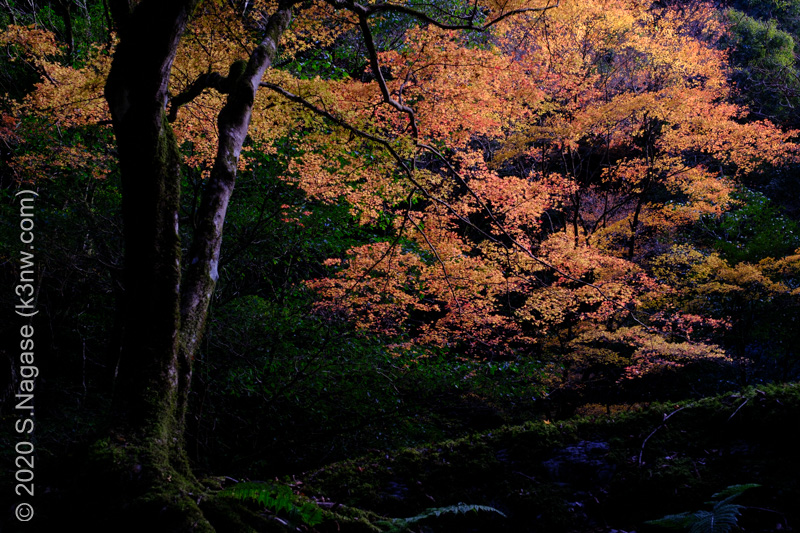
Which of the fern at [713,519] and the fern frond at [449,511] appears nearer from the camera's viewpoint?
the fern at [713,519]

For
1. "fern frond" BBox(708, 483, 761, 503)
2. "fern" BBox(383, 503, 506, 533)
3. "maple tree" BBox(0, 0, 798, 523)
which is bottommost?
"fern frond" BBox(708, 483, 761, 503)

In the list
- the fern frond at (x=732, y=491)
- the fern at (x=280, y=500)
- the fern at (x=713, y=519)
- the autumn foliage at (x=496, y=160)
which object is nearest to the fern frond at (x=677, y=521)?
the fern at (x=713, y=519)

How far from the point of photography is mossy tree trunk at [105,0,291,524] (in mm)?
1906

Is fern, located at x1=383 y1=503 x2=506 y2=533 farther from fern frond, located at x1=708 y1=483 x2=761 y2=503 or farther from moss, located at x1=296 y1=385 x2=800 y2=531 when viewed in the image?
fern frond, located at x1=708 y1=483 x2=761 y2=503

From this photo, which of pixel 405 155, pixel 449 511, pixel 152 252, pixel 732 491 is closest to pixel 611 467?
pixel 732 491

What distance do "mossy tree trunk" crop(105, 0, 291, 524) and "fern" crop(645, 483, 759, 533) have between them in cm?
173

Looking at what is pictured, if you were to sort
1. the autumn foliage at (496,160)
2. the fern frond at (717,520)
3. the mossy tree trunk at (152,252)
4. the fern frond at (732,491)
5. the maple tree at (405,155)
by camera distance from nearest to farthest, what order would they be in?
the fern frond at (717,520) < the fern frond at (732,491) < the mossy tree trunk at (152,252) < the maple tree at (405,155) < the autumn foliage at (496,160)

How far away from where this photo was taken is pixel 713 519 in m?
1.18

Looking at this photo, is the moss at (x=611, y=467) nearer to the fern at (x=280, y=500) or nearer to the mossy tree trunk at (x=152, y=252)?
the fern at (x=280, y=500)

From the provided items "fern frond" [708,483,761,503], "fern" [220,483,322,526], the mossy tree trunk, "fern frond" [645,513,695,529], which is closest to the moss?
"fern frond" [708,483,761,503]

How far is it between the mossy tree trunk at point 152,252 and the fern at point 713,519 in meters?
1.73

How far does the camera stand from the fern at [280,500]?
4.34ft

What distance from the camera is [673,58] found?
11.4 meters

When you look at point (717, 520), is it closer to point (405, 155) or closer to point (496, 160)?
point (405, 155)
